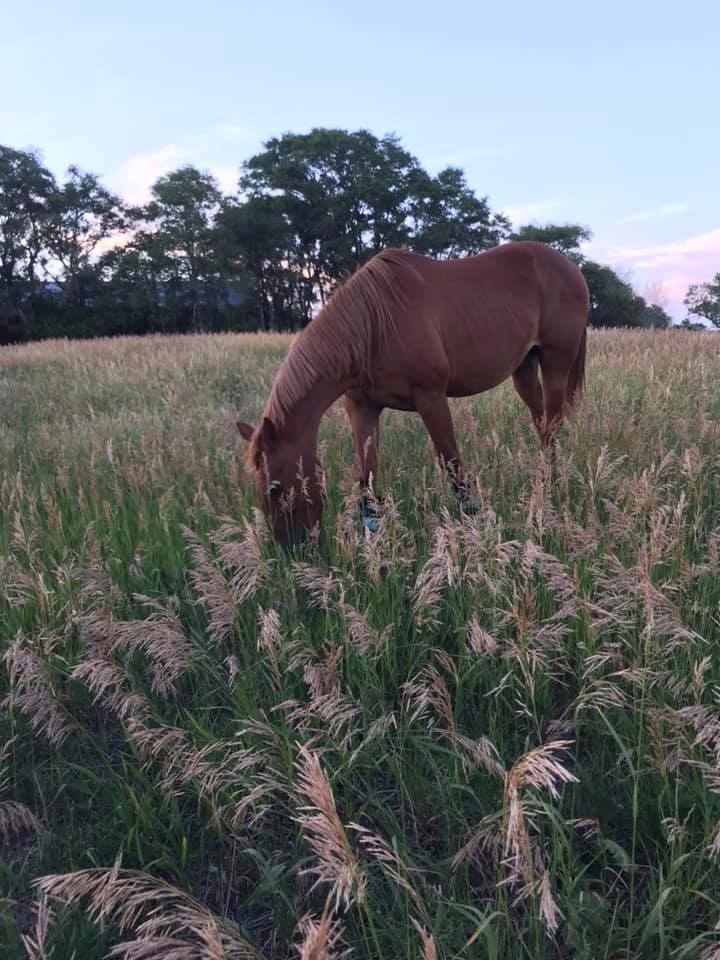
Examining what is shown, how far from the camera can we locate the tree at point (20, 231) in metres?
37.9

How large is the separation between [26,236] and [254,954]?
47837mm

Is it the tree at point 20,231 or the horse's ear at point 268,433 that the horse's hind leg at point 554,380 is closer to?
the horse's ear at point 268,433

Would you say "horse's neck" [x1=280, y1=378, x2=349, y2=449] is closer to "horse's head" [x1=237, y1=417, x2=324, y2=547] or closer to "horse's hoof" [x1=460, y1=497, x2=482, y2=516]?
"horse's head" [x1=237, y1=417, x2=324, y2=547]

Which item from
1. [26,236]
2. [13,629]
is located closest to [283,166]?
[26,236]

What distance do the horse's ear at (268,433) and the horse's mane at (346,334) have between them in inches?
6.9

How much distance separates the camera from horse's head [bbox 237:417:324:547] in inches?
126

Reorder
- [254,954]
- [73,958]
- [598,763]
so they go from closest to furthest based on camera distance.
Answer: [254,954] → [73,958] → [598,763]

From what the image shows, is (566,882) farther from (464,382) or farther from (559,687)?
(464,382)

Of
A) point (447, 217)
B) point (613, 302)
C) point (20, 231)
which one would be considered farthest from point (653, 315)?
point (20, 231)

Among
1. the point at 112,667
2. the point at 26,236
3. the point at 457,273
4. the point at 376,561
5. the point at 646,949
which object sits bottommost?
the point at 646,949

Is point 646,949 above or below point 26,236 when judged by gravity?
below

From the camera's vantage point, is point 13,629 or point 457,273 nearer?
point 13,629

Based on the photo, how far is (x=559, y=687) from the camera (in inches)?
85.3

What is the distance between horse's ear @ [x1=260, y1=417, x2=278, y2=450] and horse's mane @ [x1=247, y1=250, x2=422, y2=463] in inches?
6.9
